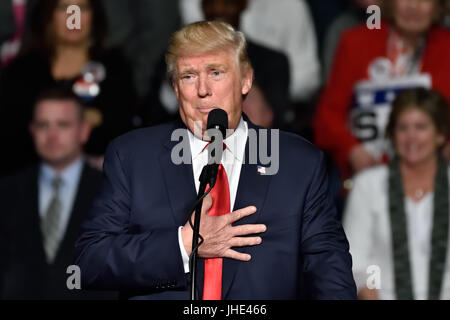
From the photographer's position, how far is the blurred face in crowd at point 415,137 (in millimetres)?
4344

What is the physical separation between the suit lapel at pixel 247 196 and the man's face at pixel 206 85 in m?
0.13

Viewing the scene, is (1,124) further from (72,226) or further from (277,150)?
(277,150)

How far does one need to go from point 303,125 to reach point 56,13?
4.87ft

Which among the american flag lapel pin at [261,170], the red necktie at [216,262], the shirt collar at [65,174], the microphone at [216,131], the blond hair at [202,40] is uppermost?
the blond hair at [202,40]

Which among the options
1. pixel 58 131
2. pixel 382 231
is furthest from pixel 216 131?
pixel 58 131

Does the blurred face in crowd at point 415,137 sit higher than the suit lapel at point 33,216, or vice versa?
the blurred face in crowd at point 415,137

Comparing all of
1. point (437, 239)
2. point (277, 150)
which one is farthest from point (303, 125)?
point (277, 150)

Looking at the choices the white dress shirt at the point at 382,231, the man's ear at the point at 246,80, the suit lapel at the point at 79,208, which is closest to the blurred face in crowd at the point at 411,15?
the white dress shirt at the point at 382,231

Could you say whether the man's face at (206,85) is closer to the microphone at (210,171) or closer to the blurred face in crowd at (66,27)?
the microphone at (210,171)

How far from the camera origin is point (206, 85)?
2.32m

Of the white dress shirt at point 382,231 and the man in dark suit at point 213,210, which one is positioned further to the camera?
the white dress shirt at point 382,231

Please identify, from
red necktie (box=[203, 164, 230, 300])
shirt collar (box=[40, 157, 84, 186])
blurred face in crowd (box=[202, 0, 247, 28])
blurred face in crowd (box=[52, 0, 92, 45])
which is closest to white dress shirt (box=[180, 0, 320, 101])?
blurred face in crowd (box=[202, 0, 247, 28])

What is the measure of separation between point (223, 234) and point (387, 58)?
274cm
